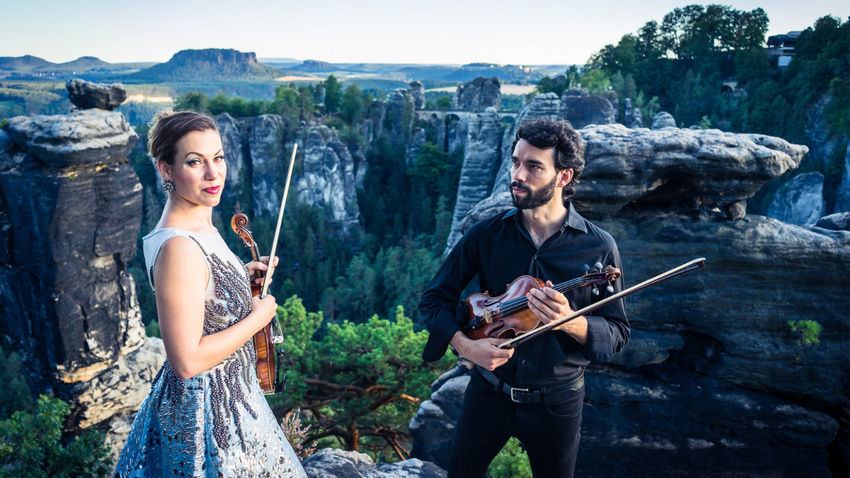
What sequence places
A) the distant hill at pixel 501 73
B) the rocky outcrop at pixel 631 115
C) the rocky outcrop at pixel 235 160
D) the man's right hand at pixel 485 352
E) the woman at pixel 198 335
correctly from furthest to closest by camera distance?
the distant hill at pixel 501 73 < the rocky outcrop at pixel 235 160 < the rocky outcrop at pixel 631 115 < the man's right hand at pixel 485 352 < the woman at pixel 198 335

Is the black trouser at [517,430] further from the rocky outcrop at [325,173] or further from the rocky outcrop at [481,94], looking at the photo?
the rocky outcrop at [481,94]

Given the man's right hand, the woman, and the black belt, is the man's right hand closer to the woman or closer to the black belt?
the black belt

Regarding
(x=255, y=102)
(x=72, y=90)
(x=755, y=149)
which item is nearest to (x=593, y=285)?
(x=755, y=149)

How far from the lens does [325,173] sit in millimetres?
38031

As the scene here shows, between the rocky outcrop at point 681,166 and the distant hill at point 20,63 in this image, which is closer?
the rocky outcrop at point 681,166

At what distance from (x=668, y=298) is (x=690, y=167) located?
1.48 m

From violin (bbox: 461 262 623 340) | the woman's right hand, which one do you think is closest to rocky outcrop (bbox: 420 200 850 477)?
violin (bbox: 461 262 623 340)

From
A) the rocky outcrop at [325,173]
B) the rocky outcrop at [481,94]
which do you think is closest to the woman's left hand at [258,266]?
the rocky outcrop at [325,173]

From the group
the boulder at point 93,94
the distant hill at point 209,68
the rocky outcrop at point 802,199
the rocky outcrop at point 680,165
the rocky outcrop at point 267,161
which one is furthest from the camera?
the distant hill at point 209,68

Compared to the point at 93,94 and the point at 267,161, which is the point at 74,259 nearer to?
the point at 93,94

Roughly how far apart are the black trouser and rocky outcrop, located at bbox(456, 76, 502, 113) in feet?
135

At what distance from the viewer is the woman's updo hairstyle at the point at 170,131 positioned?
1.80 m

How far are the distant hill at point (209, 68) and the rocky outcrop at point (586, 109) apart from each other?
207 feet

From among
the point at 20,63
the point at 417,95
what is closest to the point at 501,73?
the point at 417,95
